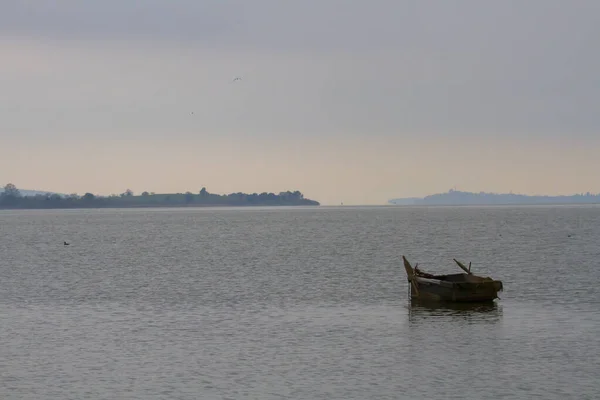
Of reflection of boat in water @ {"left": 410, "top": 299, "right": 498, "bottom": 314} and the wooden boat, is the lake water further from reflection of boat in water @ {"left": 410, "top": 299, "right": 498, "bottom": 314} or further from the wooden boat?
the wooden boat

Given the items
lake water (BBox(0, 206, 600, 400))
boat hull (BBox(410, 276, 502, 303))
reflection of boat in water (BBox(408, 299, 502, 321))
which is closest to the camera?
lake water (BBox(0, 206, 600, 400))

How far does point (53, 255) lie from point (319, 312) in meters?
Answer: 81.6

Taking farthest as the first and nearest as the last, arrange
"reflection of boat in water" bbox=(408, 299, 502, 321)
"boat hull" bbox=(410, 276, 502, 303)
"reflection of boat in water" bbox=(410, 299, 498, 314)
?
1. "boat hull" bbox=(410, 276, 502, 303)
2. "reflection of boat in water" bbox=(410, 299, 498, 314)
3. "reflection of boat in water" bbox=(408, 299, 502, 321)

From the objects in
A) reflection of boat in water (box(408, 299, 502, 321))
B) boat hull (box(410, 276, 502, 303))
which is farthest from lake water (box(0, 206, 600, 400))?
boat hull (box(410, 276, 502, 303))

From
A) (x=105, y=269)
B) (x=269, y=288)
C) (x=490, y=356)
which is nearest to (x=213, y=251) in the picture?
(x=105, y=269)

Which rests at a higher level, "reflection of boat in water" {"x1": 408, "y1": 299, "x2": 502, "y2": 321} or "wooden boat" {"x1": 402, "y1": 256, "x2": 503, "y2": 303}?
"wooden boat" {"x1": 402, "y1": 256, "x2": 503, "y2": 303}

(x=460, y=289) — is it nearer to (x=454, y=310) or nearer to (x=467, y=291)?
(x=467, y=291)

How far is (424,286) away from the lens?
6084cm

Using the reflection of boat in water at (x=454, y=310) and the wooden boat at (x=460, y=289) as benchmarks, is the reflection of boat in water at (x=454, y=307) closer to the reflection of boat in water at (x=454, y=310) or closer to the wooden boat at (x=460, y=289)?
the reflection of boat in water at (x=454, y=310)

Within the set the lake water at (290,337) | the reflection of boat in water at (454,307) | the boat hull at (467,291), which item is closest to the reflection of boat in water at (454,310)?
the reflection of boat in water at (454,307)

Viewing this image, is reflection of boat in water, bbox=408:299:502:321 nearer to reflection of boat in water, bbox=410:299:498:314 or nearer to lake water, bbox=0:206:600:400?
A: reflection of boat in water, bbox=410:299:498:314

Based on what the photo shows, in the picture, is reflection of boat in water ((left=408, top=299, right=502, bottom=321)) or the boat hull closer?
reflection of boat in water ((left=408, top=299, right=502, bottom=321))

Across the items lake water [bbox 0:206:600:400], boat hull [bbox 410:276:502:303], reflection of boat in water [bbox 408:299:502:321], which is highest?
boat hull [bbox 410:276:502:303]

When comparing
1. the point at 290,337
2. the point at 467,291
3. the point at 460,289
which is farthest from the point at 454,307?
the point at 290,337
